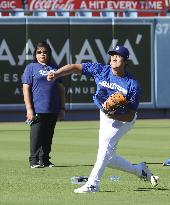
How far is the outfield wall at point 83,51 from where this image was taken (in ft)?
91.1

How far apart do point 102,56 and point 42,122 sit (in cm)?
1372

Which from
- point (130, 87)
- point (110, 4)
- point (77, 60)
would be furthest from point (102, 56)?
point (130, 87)

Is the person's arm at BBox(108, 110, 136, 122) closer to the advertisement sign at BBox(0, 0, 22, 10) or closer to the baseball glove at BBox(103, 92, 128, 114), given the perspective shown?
the baseball glove at BBox(103, 92, 128, 114)

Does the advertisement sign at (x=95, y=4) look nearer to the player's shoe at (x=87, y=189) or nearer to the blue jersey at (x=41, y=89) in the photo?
the blue jersey at (x=41, y=89)

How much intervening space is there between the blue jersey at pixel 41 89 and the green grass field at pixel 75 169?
0.98 m

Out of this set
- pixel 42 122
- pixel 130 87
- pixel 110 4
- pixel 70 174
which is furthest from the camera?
pixel 110 4

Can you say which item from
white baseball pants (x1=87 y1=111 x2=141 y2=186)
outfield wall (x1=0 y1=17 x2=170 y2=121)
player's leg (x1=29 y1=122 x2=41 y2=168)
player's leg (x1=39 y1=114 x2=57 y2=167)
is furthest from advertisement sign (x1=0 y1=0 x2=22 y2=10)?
white baseball pants (x1=87 y1=111 x2=141 y2=186)

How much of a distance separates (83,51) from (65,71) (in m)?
17.5

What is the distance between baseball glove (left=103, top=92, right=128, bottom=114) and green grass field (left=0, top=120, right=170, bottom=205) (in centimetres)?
103

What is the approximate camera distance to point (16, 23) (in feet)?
90.9

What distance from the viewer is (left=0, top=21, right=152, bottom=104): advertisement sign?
27.8m

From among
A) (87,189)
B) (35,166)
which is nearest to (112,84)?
(87,189)

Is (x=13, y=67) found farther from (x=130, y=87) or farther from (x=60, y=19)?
(x=130, y=87)

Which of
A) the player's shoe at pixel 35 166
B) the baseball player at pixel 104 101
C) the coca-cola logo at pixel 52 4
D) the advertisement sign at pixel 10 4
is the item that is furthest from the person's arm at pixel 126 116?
the coca-cola logo at pixel 52 4
